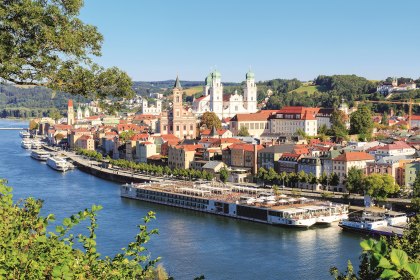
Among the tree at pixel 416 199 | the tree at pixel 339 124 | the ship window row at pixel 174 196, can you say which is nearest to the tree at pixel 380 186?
the tree at pixel 416 199

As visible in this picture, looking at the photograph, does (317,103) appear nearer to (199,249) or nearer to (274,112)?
(274,112)

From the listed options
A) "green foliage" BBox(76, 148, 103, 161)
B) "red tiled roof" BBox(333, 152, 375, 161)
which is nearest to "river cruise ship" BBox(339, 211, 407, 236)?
"red tiled roof" BBox(333, 152, 375, 161)

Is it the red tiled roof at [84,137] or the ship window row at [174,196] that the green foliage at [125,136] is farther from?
the ship window row at [174,196]

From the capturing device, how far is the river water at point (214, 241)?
799cm

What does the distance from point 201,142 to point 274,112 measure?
23.5 feet

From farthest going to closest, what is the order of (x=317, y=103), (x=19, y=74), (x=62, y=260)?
(x=317, y=103) < (x=19, y=74) < (x=62, y=260)

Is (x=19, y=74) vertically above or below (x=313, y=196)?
above

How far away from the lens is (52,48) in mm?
2715

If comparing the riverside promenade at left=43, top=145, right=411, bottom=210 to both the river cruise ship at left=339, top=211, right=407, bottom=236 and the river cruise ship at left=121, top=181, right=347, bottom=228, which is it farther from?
the river cruise ship at left=339, top=211, right=407, bottom=236

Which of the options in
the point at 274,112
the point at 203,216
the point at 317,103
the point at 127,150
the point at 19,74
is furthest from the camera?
the point at 317,103

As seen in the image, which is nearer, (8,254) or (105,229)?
(8,254)

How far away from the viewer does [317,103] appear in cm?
3744

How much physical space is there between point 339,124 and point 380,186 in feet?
33.4

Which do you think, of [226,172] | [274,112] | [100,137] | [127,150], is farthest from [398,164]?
[100,137]
